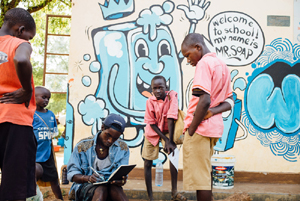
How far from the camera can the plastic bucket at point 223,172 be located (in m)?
4.78

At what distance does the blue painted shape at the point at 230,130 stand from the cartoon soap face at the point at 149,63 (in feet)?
3.41

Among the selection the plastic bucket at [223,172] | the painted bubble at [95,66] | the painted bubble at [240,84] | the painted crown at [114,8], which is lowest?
the plastic bucket at [223,172]

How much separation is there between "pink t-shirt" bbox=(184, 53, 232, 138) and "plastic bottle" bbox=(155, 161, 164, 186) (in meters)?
2.45

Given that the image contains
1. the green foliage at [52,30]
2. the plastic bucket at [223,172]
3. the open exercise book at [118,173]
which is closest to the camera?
the open exercise book at [118,173]

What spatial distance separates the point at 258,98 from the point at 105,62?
2.84 meters

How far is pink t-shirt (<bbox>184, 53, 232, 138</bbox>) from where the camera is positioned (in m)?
2.70

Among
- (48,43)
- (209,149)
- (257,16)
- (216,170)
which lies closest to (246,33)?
(257,16)

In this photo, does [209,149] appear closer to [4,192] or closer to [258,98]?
[4,192]

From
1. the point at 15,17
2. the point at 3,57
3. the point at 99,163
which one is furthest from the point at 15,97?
the point at 99,163

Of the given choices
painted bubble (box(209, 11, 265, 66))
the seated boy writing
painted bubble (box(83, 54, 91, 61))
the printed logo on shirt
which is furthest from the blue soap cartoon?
the printed logo on shirt

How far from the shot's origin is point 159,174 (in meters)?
5.16

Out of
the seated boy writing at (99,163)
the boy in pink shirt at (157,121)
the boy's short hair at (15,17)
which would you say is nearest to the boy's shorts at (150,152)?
the boy in pink shirt at (157,121)

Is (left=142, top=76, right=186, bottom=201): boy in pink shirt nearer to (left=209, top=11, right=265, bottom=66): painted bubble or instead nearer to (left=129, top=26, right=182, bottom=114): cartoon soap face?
(left=129, top=26, right=182, bottom=114): cartoon soap face

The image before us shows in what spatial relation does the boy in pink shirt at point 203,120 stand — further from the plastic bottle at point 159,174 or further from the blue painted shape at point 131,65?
the blue painted shape at point 131,65
